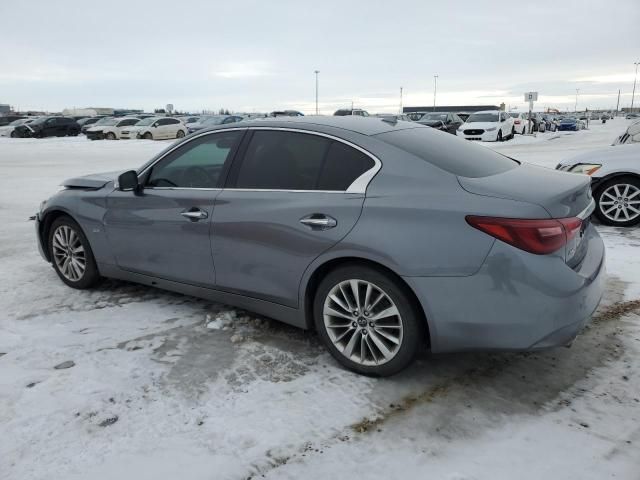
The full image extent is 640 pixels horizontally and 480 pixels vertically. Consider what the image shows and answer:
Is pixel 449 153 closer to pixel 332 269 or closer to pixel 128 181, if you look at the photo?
pixel 332 269

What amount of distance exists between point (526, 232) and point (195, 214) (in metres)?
2.31

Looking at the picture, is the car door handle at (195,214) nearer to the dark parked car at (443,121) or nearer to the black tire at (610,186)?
the black tire at (610,186)

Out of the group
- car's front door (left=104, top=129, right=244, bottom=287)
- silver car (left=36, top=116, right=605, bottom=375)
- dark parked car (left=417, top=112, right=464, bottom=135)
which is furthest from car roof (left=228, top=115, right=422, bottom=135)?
dark parked car (left=417, top=112, right=464, bottom=135)

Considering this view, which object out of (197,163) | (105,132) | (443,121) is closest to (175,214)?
(197,163)

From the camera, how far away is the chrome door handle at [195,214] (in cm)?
391

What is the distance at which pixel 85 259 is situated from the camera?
15.9 ft

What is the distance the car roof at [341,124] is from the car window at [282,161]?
83 millimetres

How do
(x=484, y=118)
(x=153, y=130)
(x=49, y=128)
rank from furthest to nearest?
(x=49, y=128) → (x=153, y=130) → (x=484, y=118)

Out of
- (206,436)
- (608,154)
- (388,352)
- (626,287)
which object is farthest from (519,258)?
(608,154)

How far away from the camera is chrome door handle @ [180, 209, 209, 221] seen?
3.91 m

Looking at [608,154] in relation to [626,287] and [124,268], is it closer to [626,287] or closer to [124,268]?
[626,287]

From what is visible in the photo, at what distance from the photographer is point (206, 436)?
2760 mm

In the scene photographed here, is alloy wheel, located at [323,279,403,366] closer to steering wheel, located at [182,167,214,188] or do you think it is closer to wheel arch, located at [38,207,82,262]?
steering wheel, located at [182,167,214,188]

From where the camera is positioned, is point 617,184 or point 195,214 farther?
point 617,184
